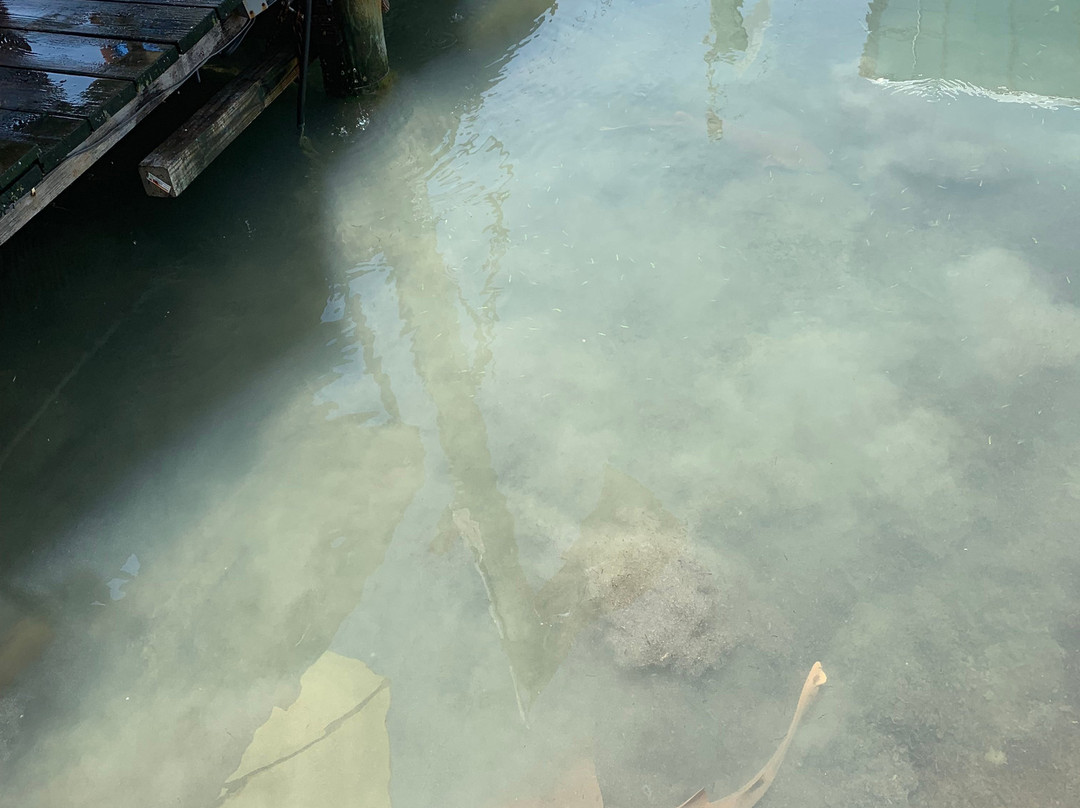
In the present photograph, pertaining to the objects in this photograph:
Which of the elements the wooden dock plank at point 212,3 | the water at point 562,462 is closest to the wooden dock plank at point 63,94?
the wooden dock plank at point 212,3

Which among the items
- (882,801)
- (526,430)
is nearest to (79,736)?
(526,430)

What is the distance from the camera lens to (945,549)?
10.2 ft

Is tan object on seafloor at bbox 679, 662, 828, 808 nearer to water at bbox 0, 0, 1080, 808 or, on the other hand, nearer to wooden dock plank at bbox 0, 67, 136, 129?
water at bbox 0, 0, 1080, 808

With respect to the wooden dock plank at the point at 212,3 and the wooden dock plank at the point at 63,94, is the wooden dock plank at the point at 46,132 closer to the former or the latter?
the wooden dock plank at the point at 63,94

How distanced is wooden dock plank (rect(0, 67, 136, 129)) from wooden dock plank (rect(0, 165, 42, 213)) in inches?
12.9

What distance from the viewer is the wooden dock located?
324 cm

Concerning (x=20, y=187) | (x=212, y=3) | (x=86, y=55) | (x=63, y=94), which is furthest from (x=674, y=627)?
(x=212, y=3)

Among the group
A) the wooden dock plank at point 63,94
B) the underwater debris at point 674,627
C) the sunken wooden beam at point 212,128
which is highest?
the wooden dock plank at point 63,94

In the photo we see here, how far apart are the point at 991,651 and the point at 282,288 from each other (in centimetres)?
359

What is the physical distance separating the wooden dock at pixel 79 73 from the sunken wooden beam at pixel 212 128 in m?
0.27

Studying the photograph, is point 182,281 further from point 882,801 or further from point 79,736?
point 882,801

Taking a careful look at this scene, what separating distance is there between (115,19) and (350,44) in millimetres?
1678

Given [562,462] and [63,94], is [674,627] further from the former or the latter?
[63,94]

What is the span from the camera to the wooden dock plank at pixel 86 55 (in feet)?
11.8
